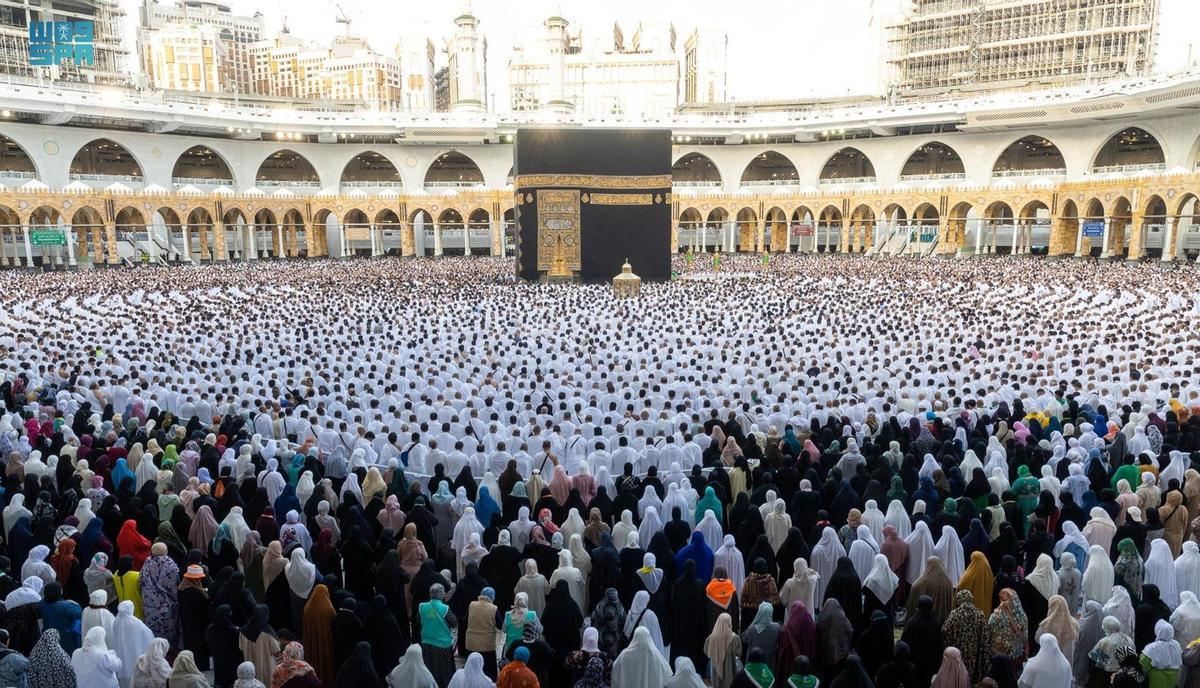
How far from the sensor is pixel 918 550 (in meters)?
5.03

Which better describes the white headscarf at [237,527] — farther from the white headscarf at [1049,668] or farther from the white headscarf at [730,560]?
the white headscarf at [1049,668]

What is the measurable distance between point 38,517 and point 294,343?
6873 millimetres

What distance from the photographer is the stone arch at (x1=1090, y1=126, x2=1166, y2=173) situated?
3359 cm

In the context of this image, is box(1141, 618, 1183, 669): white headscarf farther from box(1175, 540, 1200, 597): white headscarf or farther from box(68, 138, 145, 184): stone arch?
box(68, 138, 145, 184): stone arch

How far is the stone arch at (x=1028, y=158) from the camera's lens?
36.4 metres

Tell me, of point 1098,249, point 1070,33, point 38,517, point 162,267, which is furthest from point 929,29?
point 38,517

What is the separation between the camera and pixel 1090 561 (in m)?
4.63

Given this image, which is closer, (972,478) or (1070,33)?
(972,478)

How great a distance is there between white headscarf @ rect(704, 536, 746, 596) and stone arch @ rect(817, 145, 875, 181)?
39.1 m

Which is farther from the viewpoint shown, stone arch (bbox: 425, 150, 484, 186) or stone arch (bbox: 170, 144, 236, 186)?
stone arch (bbox: 425, 150, 484, 186)

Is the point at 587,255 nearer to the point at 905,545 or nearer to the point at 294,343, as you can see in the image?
the point at 294,343

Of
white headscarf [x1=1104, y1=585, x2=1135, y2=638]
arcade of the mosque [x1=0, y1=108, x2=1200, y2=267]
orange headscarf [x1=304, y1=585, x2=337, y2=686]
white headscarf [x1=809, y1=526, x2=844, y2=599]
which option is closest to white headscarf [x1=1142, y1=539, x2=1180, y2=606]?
white headscarf [x1=1104, y1=585, x2=1135, y2=638]

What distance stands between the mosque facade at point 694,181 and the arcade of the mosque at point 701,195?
0.08 metres

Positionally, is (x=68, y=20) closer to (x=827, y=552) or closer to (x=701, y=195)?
(x=701, y=195)
